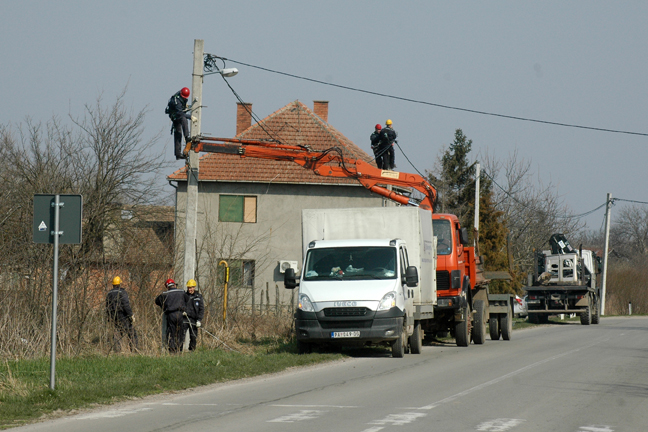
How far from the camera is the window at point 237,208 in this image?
3741 cm

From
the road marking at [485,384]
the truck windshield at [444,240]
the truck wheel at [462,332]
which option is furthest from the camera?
the truck wheel at [462,332]

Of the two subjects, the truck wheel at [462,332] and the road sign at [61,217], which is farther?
the truck wheel at [462,332]

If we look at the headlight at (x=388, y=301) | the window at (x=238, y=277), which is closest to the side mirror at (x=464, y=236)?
the headlight at (x=388, y=301)

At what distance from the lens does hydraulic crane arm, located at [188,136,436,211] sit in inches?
687

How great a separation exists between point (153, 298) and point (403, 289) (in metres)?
5.57

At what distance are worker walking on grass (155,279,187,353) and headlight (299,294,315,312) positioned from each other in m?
2.38

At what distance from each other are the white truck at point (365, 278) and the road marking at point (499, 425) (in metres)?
6.83

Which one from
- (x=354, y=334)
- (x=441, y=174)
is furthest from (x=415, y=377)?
(x=441, y=174)

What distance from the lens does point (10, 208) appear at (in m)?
20.6

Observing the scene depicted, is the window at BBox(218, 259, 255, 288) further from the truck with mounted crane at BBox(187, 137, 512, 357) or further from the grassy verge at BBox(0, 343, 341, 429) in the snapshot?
the grassy verge at BBox(0, 343, 341, 429)

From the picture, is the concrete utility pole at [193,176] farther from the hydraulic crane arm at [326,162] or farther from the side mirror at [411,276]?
the side mirror at [411,276]

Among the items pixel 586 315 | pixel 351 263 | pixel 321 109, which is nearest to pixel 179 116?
pixel 351 263

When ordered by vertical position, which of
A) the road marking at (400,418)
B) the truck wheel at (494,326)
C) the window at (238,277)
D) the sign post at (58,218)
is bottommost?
the truck wheel at (494,326)

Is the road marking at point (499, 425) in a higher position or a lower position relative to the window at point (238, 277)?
lower
